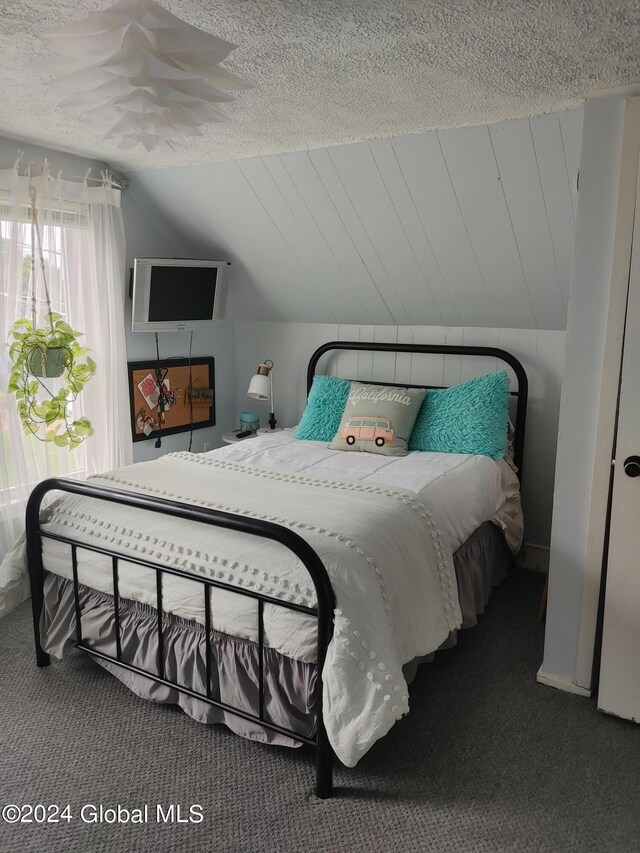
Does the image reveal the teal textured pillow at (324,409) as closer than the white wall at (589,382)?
No

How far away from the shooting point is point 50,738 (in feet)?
6.84

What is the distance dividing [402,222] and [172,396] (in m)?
1.76

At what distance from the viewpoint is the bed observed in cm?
179

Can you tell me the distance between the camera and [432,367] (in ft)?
12.1

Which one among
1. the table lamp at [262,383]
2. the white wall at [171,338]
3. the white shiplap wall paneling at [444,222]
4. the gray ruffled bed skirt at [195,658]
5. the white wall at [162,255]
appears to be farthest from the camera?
the table lamp at [262,383]

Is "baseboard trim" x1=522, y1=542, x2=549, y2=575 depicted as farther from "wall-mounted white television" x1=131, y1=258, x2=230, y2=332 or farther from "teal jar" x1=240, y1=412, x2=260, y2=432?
"wall-mounted white television" x1=131, y1=258, x2=230, y2=332

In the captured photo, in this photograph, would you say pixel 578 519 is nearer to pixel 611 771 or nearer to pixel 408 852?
pixel 611 771

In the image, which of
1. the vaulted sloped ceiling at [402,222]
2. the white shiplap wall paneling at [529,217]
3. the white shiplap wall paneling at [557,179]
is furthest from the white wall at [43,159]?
the white shiplap wall paneling at [557,179]

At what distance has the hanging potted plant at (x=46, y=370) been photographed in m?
2.95

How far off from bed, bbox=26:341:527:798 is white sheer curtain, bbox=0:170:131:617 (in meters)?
0.72

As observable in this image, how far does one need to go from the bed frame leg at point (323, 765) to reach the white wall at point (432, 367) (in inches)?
76.7

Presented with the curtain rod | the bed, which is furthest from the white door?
the curtain rod

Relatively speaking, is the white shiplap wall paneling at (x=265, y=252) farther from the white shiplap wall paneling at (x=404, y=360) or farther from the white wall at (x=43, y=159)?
the white wall at (x=43, y=159)

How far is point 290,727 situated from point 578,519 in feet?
3.88
